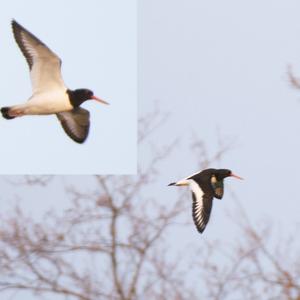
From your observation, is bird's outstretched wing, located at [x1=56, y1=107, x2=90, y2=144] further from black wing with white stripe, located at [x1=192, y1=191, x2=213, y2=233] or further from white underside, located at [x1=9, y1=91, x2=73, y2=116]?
black wing with white stripe, located at [x1=192, y1=191, x2=213, y2=233]

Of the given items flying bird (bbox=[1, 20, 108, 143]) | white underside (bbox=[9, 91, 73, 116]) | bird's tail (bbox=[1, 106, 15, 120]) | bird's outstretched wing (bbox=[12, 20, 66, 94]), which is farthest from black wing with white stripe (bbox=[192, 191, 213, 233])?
bird's tail (bbox=[1, 106, 15, 120])

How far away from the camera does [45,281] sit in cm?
1096

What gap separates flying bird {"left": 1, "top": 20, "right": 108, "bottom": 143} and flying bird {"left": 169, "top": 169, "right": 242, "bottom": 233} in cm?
113

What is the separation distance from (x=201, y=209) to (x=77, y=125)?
146cm

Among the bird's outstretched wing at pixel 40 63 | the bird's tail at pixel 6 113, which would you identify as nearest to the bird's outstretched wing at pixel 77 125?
the bird's outstretched wing at pixel 40 63

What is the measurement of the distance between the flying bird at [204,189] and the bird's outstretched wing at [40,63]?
1.44 meters

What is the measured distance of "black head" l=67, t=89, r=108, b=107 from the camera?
10.4 metres

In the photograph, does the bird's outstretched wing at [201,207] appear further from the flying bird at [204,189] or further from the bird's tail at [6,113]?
the bird's tail at [6,113]

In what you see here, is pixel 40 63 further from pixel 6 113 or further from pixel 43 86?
pixel 6 113

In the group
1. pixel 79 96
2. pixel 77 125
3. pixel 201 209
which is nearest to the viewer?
pixel 201 209

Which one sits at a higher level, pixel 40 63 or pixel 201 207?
pixel 40 63

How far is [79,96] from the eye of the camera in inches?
413

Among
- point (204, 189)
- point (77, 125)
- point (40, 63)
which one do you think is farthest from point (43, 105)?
point (204, 189)

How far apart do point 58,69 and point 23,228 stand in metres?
1.72
